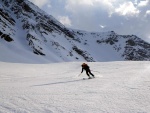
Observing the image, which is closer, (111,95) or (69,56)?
(111,95)

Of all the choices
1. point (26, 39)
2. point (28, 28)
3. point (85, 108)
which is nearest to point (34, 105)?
point (85, 108)

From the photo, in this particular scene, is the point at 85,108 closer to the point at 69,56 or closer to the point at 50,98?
the point at 50,98

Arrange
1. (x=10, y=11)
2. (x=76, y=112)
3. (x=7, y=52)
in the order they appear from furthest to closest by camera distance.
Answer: (x=10, y=11), (x=7, y=52), (x=76, y=112)

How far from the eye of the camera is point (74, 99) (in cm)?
1106

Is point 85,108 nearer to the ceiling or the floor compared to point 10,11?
nearer to the floor

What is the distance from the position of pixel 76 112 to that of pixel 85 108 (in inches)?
22.6

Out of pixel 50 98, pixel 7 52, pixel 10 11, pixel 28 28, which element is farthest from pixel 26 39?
pixel 50 98

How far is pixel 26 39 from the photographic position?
11106cm

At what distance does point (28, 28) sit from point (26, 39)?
16.3 m

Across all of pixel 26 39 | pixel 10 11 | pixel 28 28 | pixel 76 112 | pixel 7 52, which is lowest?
pixel 76 112

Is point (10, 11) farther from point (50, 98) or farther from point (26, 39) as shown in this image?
point (50, 98)

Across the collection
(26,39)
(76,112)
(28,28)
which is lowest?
(76,112)

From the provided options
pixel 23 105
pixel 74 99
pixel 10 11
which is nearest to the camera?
pixel 23 105

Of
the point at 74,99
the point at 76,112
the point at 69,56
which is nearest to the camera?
the point at 76,112
